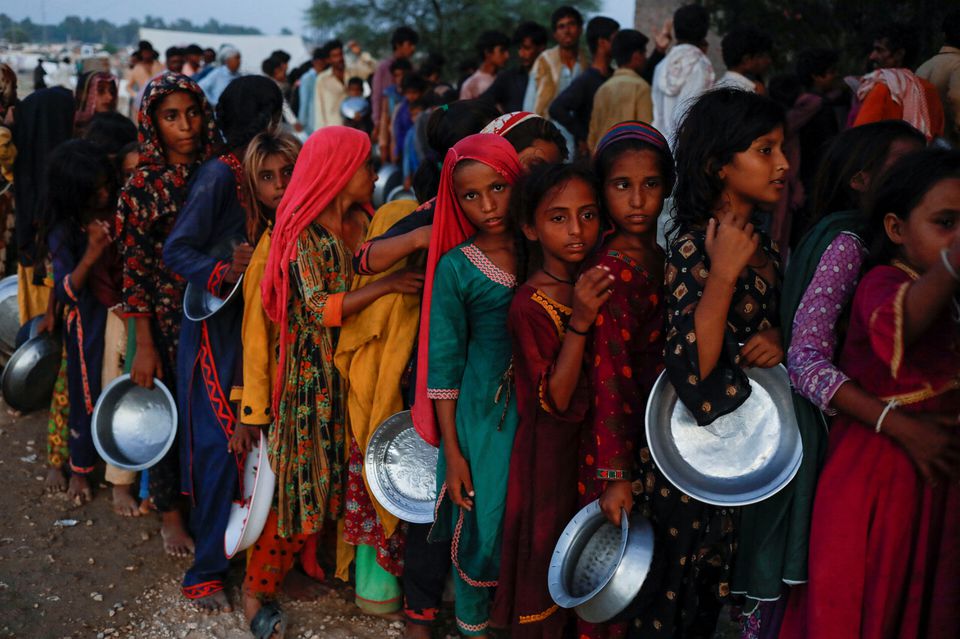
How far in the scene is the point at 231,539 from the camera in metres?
3.25

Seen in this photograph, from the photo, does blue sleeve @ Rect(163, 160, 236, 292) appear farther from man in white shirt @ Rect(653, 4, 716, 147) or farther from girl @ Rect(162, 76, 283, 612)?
man in white shirt @ Rect(653, 4, 716, 147)

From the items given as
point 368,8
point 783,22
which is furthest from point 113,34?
point 783,22

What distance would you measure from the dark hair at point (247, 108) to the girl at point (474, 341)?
1311mm

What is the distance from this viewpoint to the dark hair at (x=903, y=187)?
78.7 inches

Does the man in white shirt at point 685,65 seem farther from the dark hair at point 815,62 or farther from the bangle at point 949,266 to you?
the bangle at point 949,266

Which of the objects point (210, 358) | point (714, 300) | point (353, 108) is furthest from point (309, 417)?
point (353, 108)

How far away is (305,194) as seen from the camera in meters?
2.99

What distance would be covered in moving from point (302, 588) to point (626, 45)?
4670 millimetres

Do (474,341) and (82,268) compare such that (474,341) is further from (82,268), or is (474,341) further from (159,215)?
(82,268)

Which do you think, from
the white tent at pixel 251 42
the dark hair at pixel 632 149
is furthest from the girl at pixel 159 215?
the white tent at pixel 251 42

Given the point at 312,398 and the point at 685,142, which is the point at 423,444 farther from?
the point at 685,142

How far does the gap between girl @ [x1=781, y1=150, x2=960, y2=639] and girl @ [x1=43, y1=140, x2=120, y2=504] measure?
10.8 feet

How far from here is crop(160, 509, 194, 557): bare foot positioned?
3.76 meters

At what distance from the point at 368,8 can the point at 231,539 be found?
78.0 ft
